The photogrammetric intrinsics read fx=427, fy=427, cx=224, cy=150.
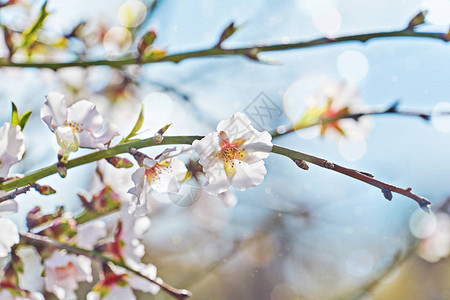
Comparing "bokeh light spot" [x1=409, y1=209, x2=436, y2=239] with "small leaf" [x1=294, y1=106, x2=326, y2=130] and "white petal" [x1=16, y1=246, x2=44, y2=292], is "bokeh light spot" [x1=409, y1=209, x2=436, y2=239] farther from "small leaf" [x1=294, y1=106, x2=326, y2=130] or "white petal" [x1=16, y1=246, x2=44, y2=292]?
"white petal" [x1=16, y1=246, x2=44, y2=292]

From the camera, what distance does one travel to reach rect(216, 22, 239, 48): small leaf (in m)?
0.85

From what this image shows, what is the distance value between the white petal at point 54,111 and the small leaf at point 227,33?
1.12 ft

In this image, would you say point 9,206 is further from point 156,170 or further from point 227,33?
point 227,33

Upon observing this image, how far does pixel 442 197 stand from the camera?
2.98m

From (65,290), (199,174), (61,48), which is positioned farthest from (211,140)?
(61,48)

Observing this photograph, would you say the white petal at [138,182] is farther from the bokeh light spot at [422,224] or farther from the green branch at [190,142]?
the bokeh light spot at [422,224]

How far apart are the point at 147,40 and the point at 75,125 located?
282mm

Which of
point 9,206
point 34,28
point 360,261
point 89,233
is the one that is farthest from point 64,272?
point 360,261

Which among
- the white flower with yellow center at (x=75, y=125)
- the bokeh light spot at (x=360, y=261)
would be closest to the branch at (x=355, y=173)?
the white flower with yellow center at (x=75, y=125)

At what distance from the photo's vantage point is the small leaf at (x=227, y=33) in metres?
0.85

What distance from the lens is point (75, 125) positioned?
2.33ft

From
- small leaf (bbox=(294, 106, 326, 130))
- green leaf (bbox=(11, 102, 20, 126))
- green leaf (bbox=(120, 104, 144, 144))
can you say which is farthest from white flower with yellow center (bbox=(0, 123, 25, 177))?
small leaf (bbox=(294, 106, 326, 130))

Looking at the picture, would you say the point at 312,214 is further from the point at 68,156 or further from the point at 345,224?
the point at 68,156

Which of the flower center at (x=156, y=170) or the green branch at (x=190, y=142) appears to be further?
the flower center at (x=156, y=170)
